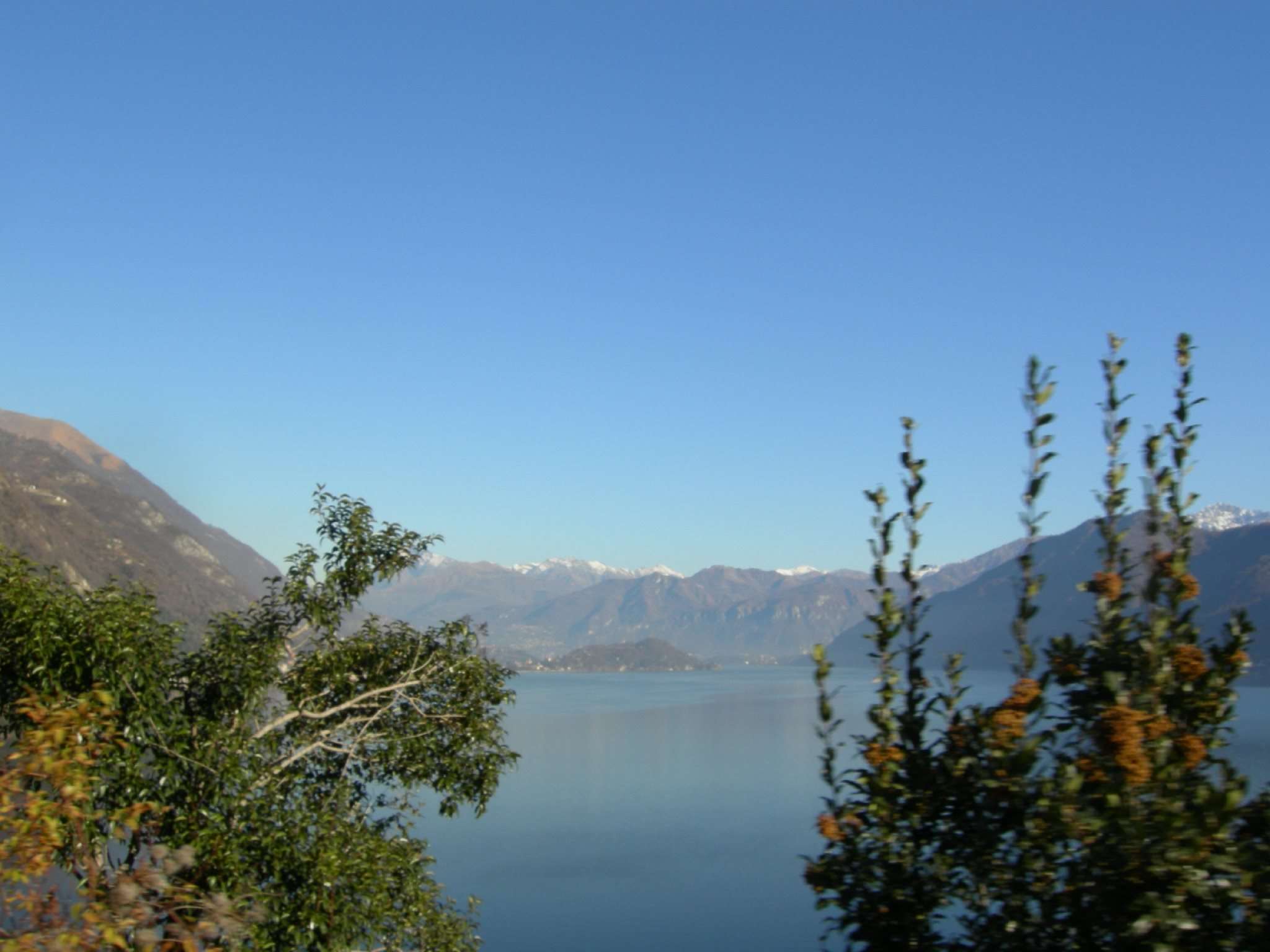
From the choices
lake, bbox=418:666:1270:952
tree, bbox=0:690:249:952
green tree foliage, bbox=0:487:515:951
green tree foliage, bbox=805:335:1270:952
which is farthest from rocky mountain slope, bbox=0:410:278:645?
green tree foliage, bbox=805:335:1270:952

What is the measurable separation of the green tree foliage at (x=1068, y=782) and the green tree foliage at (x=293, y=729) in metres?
4.00

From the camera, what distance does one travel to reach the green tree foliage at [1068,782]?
2869 mm

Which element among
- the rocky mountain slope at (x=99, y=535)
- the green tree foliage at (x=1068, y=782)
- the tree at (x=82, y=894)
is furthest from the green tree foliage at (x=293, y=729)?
the rocky mountain slope at (x=99, y=535)

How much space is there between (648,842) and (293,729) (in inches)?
1661

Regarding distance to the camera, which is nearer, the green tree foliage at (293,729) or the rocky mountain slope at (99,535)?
the green tree foliage at (293,729)

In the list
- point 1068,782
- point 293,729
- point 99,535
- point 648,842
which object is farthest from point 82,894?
point 99,535

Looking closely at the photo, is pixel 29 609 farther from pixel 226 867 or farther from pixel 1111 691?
pixel 1111 691

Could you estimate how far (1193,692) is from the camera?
3.60 metres

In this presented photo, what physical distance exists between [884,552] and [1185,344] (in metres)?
1.34

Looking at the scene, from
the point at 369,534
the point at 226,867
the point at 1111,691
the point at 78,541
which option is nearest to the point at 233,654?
the point at 369,534

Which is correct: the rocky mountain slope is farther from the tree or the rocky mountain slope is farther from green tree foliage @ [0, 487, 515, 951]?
the tree

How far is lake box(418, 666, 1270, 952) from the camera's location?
35.2 meters

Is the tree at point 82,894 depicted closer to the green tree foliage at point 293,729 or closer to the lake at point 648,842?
the green tree foliage at point 293,729

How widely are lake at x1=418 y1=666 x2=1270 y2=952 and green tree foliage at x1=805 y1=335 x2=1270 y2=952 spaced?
276cm
